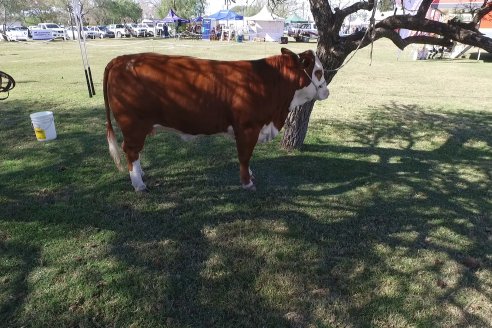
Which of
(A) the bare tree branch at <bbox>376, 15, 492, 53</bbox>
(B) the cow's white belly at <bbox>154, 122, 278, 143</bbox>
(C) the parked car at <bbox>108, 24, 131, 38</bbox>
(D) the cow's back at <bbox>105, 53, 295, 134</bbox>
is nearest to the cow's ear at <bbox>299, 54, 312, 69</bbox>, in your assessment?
(D) the cow's back at <bbox>105, 53, 295, 134</bbox>

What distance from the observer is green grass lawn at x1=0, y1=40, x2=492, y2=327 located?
2.71 m

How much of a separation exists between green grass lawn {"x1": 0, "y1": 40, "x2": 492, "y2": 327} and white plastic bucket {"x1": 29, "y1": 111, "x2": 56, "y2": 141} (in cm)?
16

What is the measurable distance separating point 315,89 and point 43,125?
14.4ft

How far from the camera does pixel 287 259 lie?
328 centimetres

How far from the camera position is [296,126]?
5.64m

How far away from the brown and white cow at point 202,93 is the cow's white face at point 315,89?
0.01 metres

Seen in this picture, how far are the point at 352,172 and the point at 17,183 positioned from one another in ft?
14.4

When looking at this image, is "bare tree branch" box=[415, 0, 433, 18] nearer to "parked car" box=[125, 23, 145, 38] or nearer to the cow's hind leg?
the cow's hind leg

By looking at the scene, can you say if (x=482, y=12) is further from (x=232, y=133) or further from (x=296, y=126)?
(x=232, y=133)

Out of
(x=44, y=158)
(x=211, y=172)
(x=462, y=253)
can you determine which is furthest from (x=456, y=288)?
(x=44, y=158)

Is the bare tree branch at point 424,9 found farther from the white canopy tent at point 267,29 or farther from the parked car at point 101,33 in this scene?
the parked car at point 101,33

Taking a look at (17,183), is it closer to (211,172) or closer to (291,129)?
(211,172)

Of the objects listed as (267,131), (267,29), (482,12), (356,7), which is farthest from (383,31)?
(267,29)

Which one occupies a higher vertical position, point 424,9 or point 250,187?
point 424,9
